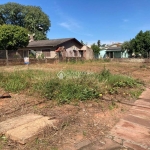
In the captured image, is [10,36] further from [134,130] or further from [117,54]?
[117,54]

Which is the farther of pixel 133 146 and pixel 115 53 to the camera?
pixel 115 53

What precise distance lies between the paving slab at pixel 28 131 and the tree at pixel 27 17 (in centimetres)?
3921

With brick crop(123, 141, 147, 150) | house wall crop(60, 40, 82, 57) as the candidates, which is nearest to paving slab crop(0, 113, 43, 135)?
brick crop(123, 141, 147, 150)

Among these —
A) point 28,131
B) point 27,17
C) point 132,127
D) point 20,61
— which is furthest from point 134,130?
point 27,17

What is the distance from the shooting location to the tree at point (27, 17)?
135ft

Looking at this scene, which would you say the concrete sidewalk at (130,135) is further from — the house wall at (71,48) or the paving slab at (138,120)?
the house wall at (71,48)

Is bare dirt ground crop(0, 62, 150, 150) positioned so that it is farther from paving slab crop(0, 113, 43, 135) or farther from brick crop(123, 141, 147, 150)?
brick crop(123, 141, 147, 150)

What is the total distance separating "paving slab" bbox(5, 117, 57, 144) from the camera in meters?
2.39

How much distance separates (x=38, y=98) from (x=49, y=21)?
42.1 m

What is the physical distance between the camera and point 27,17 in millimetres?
41250

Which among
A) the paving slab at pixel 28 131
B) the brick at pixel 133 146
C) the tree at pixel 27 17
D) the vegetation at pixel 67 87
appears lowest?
the brick at pixel 133 146

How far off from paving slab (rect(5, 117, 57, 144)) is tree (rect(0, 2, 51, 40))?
39208mm

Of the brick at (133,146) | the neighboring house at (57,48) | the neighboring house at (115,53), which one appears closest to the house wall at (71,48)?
the neighboring house at (57,48)

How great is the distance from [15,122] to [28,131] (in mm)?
484
